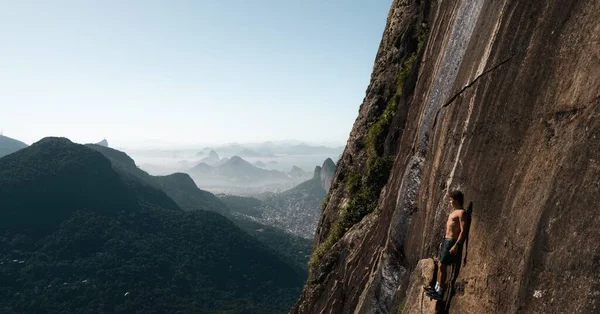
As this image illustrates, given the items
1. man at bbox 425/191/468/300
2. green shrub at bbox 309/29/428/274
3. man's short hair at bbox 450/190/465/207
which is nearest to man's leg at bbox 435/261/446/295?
man at bbox 425/191/468/300

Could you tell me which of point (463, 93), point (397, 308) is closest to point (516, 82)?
point (463, 93)

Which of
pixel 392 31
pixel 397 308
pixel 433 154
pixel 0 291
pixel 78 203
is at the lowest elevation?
pixel 0 291

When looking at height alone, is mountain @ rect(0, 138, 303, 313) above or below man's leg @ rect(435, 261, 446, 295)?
below

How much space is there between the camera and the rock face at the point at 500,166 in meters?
6.12

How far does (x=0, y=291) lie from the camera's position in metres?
93.6

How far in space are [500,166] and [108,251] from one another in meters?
133

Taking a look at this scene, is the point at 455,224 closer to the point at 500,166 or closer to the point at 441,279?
the point at 441,279

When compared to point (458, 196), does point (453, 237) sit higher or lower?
lower

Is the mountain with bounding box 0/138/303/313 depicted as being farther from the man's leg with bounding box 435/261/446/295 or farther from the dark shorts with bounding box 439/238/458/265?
the dark shorts with bounding box 439/238/458/265

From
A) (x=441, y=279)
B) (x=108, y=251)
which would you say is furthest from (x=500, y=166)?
(x=108, y=251)

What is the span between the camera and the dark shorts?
9.43 metres

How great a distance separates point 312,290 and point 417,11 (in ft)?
50.0

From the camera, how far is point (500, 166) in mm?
8227

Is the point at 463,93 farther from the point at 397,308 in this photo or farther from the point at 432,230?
the point at 397,308
